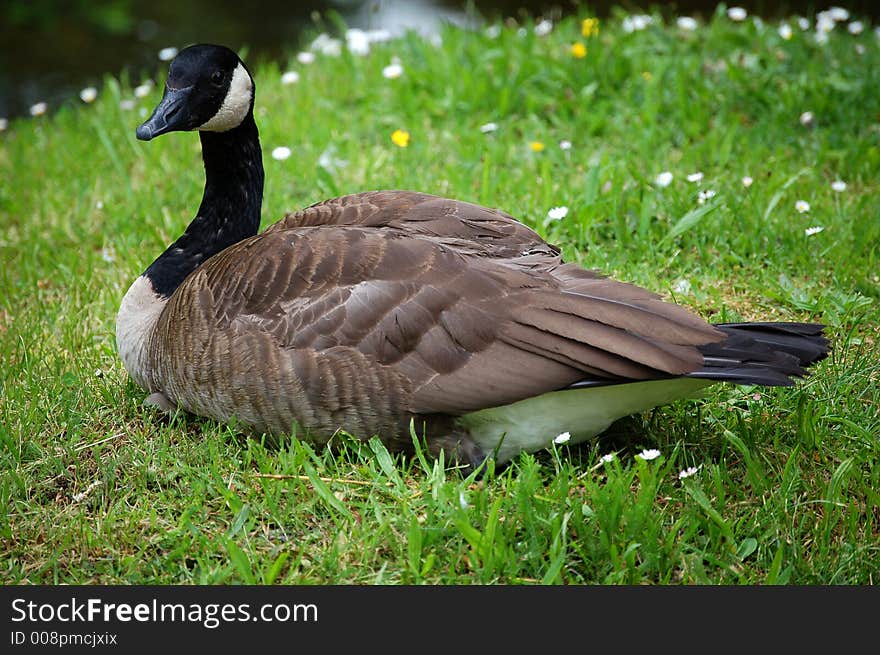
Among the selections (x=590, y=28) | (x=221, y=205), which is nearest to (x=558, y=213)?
(x=221, y=205)

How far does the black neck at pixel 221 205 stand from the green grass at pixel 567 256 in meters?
0.51

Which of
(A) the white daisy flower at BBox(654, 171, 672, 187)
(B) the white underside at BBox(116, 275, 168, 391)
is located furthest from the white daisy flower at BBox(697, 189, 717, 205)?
(B) the white underside at BBox(116, 275, 168, 391)

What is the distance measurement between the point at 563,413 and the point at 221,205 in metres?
1.90

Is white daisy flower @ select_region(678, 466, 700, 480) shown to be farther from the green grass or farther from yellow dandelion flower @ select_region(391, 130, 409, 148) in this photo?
yellow dandelion flower @ select_region(391, 130, 409, 148)

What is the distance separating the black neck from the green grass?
51 centimetres

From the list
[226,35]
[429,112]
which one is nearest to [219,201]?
[429,112]

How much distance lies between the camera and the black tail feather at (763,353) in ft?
9.93

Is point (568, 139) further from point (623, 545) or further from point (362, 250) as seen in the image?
point (623, 545)

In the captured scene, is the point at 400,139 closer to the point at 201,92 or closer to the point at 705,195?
the point at 705,195

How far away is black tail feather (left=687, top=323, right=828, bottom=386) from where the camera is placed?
9.93 feet

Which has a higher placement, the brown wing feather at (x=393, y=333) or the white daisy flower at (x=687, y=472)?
the brown wing feather at (x=393, y=333)

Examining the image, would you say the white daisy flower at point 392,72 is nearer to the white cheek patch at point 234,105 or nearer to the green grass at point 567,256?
the green grass at point 567,256

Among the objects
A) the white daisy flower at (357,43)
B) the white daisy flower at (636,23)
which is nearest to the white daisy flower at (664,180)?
the white daisy flower at (636,23)

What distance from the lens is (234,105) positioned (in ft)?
13.7
